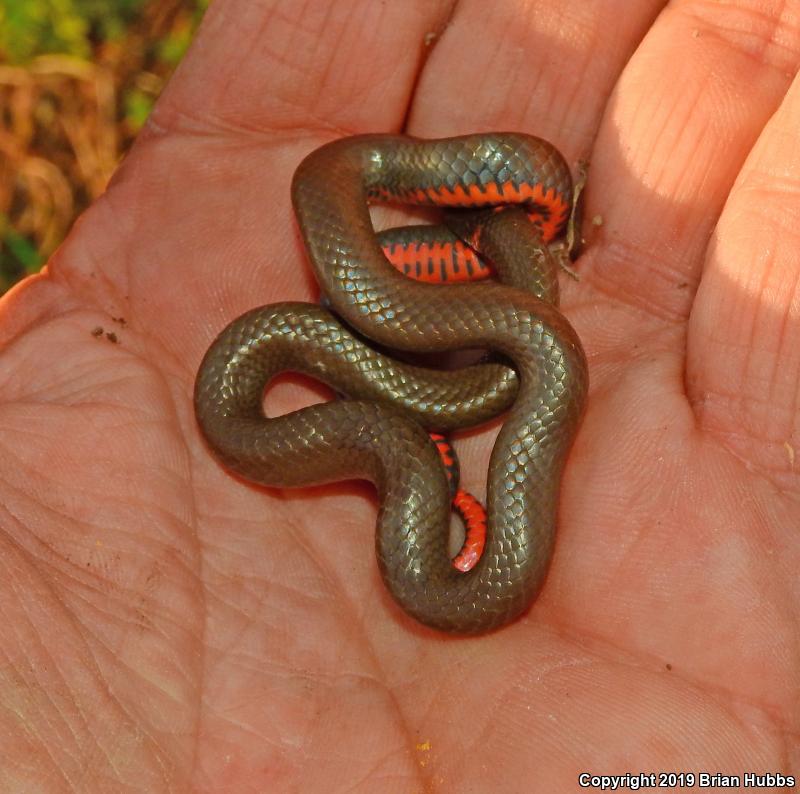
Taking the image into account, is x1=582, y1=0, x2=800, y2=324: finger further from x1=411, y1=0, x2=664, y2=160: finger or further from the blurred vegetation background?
the blurred vegetation background

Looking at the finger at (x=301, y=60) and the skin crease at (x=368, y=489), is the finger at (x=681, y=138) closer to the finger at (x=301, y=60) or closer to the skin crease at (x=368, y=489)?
the skin crease at (x=368, y=489)

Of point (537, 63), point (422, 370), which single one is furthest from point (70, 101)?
point (422, 370)

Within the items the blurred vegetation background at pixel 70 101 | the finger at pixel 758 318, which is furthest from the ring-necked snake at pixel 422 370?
the blurred vegetation background at pixel 70 101

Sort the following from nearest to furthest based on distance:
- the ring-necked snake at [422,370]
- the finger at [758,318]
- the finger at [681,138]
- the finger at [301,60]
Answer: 1. the finger at [758,318]
2. the ring-necked snake at [422,370]
3. the finger at [681,138]
4. the finger at [301,60]

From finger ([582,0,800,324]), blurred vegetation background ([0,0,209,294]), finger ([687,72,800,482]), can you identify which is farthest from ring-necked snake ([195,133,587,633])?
blurred vegetation background ([0,0,209,294])

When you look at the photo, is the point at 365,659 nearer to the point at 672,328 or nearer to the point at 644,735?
the point at 644,735

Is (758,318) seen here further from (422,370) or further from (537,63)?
(537,63)
